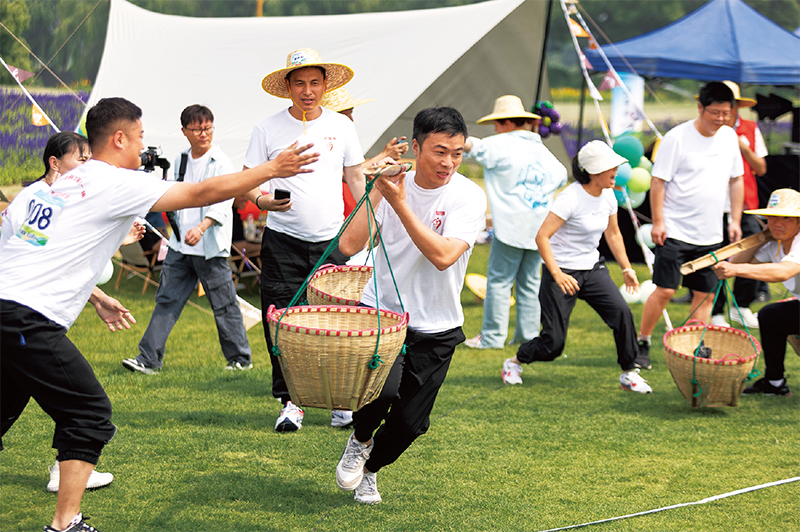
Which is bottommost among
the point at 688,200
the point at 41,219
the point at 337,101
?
the point at 688,200

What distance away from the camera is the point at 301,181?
4473mm

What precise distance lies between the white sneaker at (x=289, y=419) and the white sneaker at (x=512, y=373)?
184 cm

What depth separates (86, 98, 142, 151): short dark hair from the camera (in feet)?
10.2

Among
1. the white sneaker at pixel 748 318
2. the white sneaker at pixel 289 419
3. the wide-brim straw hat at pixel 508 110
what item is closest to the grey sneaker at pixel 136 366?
the white sneaker at pixel 289 419

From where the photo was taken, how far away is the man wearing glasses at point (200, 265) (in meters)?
5.84

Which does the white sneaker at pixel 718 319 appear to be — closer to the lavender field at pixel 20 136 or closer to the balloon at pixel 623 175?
the balloon at pixel 623 175

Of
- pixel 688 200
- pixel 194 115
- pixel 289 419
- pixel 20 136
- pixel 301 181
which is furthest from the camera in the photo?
pixel 20 136

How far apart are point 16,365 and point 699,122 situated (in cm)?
527

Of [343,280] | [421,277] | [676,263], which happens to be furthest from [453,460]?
[676,263]

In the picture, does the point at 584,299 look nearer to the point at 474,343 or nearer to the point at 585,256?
the point at 585,256

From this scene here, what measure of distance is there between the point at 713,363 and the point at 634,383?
855 millimetres

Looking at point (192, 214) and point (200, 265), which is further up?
point (192, 214)

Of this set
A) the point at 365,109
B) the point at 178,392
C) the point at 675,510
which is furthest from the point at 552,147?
the point at 675,510

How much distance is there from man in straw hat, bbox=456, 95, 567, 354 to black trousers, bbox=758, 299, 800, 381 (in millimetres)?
1956
